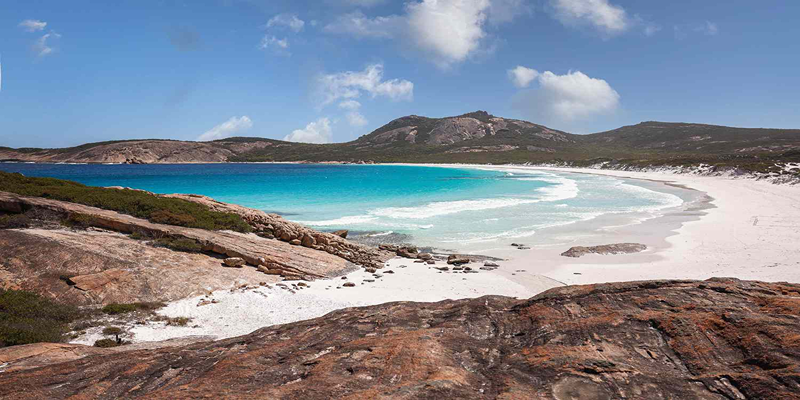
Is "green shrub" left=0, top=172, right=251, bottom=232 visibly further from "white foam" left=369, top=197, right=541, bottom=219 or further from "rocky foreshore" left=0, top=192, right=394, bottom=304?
"white foam" left=369, top=197, right=541, bottom=219

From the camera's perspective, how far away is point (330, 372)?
4.42 m

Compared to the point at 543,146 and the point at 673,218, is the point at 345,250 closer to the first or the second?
the point at 673,218

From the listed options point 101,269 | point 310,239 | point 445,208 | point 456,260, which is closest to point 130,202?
point 101,269

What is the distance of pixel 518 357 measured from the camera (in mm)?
4602

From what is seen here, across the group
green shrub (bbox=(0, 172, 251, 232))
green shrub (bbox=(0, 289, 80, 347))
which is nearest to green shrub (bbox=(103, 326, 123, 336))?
green shrub (bbox=(0, 289, 80, 347))

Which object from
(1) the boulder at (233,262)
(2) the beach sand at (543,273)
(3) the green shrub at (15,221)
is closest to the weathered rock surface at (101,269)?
(1) the boulder at (233,262)

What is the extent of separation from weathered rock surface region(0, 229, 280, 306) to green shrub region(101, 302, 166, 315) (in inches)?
14.0

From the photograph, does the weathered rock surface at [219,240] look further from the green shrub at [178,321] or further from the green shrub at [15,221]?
the green shrub at [178,321]

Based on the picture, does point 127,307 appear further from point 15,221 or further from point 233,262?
point 15,221

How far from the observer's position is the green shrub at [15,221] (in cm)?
1298

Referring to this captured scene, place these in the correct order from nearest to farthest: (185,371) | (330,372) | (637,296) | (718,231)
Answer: (330,372) < (185,371) < (637,296) < (718,231)

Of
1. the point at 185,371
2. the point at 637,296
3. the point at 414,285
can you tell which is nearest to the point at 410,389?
the point at 185,371

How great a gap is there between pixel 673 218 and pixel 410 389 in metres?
31.2

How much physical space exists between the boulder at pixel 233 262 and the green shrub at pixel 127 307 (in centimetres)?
326
